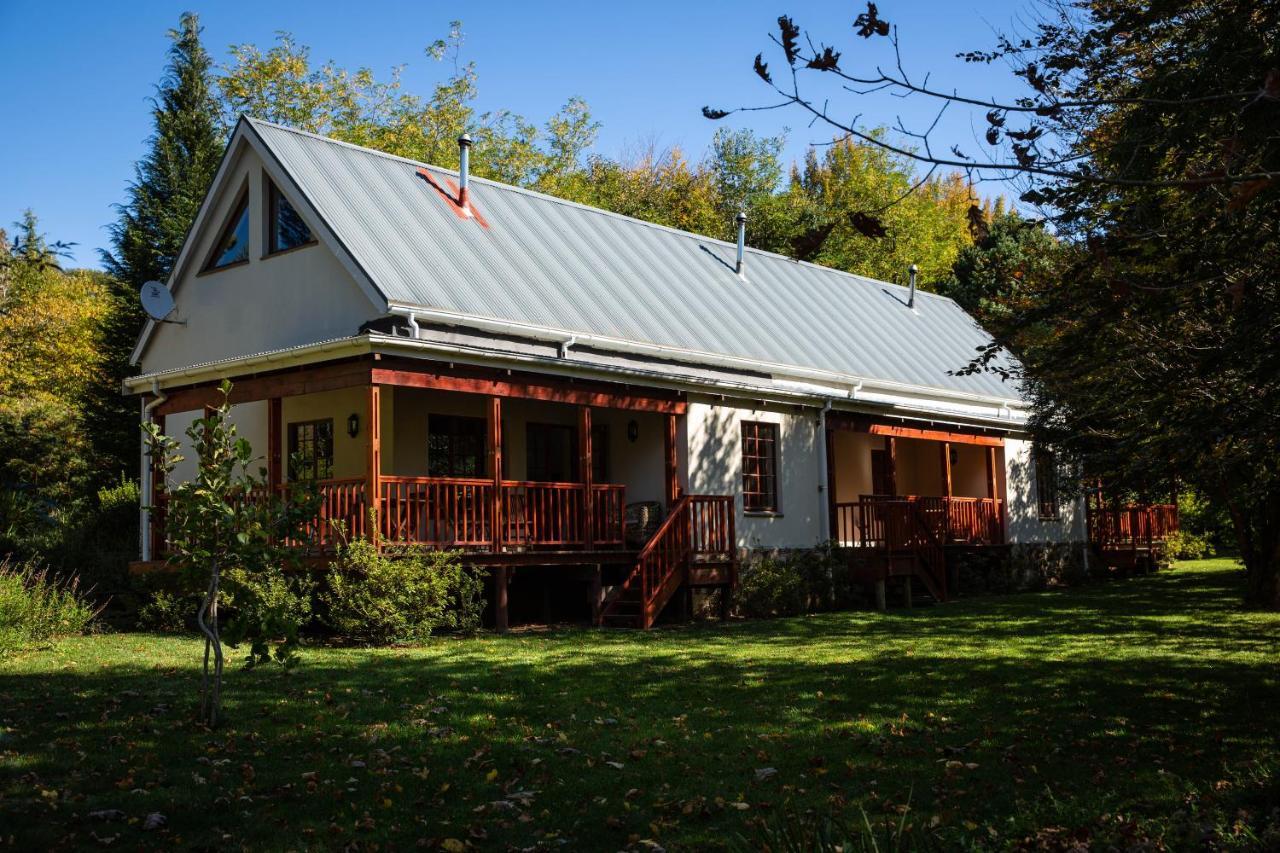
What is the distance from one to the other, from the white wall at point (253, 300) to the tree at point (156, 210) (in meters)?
6.92

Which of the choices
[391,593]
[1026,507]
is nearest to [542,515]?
[391,593]

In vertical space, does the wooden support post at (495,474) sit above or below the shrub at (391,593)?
above

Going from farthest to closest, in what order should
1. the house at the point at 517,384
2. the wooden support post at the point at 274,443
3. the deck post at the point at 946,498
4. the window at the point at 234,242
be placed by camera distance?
the deck post at the point at 946,498, the window at the point at 234,242, the wooden support post at the point at 274,443, the house at the point at 517,384

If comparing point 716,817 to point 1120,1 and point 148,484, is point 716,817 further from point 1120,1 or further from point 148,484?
point 148,484

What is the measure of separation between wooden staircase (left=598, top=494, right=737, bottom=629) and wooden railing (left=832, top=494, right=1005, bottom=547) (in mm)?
3096

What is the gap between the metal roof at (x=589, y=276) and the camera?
17.7m

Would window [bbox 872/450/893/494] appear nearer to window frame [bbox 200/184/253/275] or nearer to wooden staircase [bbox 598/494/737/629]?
wooden staircase [bbox 598/494/737/629]

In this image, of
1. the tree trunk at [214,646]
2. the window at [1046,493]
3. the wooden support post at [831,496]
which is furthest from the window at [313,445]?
the window at [1046,493]

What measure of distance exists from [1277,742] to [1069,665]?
11.5ft

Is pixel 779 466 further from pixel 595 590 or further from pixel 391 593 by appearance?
pixel 391 593

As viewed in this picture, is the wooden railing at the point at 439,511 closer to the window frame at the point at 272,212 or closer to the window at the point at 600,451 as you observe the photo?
the window at the point at 600,451

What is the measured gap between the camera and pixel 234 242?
19719 mm

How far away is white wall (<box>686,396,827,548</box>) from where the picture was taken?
19.4m

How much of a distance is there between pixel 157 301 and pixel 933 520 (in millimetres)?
14073
